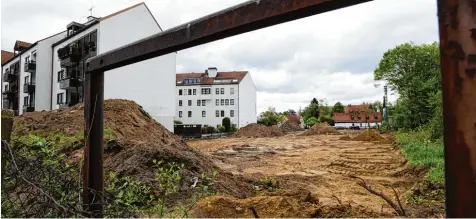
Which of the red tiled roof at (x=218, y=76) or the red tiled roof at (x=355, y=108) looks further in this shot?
the red tiled roof at (x=355, y=108)

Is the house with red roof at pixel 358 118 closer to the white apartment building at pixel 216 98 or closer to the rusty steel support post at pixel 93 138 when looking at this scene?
the white apartment building at pixel 216 98

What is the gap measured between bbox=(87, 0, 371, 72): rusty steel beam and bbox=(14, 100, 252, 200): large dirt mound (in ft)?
12.7

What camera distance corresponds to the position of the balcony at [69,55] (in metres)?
31.9

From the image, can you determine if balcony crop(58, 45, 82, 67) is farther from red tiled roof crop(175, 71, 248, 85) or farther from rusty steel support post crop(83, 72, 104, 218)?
rusty steel support post crop(83, 72, 104, 218)

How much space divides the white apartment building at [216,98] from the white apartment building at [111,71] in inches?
1128

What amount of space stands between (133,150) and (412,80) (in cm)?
2740

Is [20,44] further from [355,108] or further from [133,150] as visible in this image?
[355,108]

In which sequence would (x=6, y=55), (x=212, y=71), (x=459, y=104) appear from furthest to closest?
(x=212, y=71) < (x=6, y=55) < (x=459, y=104)

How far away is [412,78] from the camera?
30.7m

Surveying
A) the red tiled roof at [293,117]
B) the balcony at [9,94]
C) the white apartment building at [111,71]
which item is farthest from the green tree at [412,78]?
the red tiled roof at [293,117]

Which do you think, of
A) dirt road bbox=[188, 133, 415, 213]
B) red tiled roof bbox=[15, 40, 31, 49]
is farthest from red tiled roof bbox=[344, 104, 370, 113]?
dirt road bbox=[188, 133, 415, 213]

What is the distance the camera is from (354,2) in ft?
4.85

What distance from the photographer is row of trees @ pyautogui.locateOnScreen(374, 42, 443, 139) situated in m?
26.6

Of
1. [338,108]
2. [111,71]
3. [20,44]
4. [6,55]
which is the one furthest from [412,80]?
[338,108]
